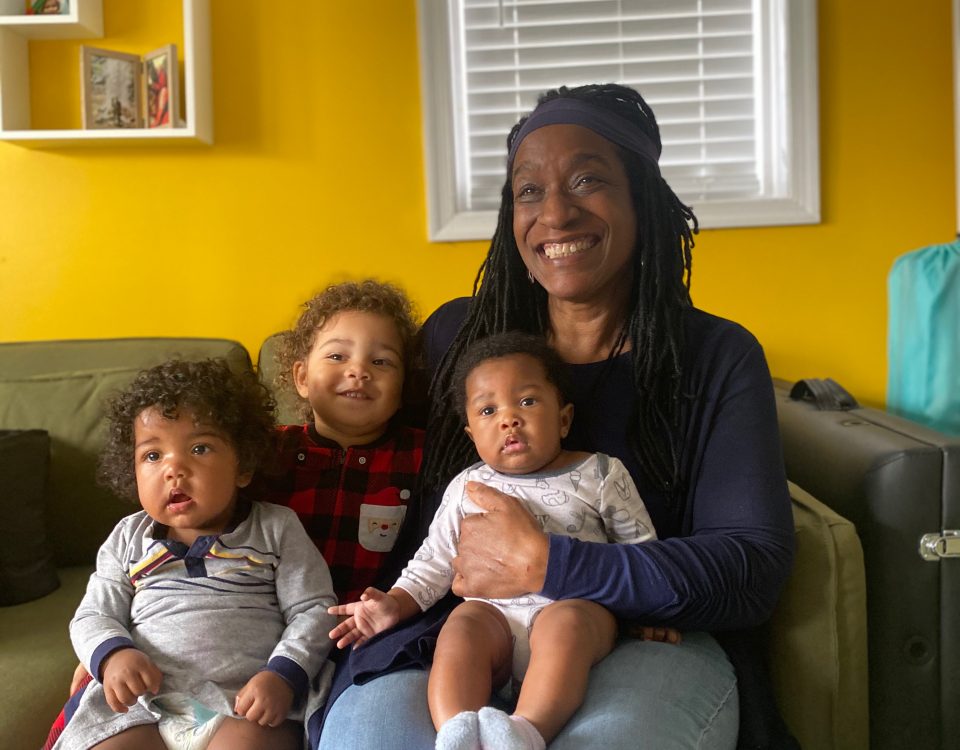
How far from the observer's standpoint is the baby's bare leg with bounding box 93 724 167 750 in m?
1.25

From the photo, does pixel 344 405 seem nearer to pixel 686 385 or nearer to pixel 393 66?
pixel 686 385

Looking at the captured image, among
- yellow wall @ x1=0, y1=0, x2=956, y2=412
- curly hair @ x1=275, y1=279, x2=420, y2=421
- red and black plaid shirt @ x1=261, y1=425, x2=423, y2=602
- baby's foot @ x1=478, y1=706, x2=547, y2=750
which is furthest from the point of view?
yellow wall @ x1=0, y1=0, x2=956, y2=412

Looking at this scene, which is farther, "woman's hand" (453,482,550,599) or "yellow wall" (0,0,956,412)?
"yellow wall" (0,0,956,412)

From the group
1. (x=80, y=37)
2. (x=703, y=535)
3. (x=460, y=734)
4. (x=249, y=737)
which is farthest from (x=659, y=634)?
(x=80, y=37)

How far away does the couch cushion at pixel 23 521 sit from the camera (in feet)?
5.73

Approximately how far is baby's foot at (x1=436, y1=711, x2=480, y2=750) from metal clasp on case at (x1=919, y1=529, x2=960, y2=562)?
785 millimetres

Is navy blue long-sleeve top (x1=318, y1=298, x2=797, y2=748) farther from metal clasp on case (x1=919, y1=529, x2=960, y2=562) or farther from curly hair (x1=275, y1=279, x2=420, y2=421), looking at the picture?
curly hair (x1=275, y1=279, x2=420, y2=421)

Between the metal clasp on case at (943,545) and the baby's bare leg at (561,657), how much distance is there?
528mm

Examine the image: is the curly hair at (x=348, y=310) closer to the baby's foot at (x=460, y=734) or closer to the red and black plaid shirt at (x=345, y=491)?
the red and black plaid shirt at (x=345, y=491)

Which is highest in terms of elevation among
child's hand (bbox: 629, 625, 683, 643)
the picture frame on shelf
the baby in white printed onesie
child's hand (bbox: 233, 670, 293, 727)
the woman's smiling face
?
the picture frame on shelf

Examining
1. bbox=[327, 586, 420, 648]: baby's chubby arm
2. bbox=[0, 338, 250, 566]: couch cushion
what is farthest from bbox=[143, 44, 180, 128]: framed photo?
bbox=[327, 586, 420, 648]: baby's chubby arm

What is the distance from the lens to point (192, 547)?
1419 mm

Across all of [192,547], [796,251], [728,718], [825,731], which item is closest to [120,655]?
[192,547]

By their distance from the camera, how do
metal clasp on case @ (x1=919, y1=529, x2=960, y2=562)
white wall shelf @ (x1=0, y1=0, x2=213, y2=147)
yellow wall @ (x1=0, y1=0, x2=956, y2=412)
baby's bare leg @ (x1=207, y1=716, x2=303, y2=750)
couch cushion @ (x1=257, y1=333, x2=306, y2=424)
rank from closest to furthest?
baby's bare leg @ (x1=207, y1=716, x2=303, y2=750) → metal clasp on case @ (x1=919, y1=529, x2=960, y2=562) → couch cushion @ (x1=257, y1=333, x2=306, y2=424) → white wall shelf @ (x1=0, y1=0, x2=213, y2=147) → yellow wall @ (x1=0, y1=0, x2=956, y2=412)
